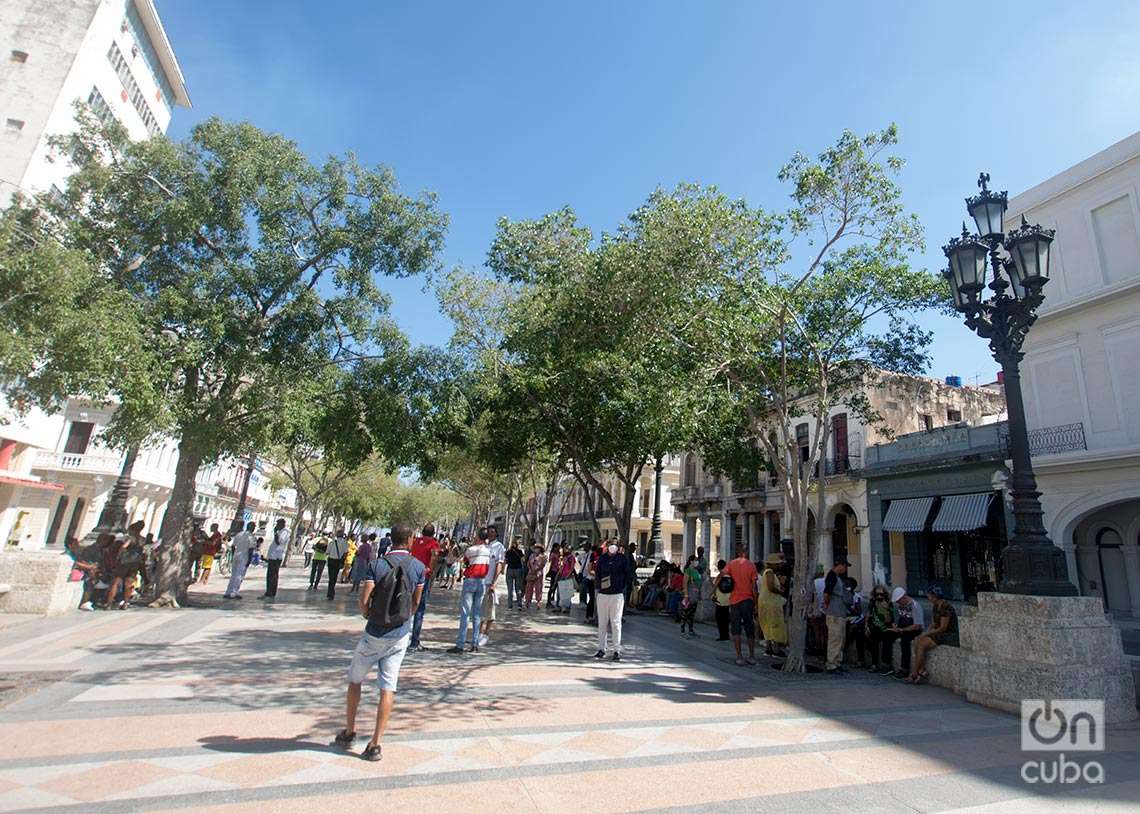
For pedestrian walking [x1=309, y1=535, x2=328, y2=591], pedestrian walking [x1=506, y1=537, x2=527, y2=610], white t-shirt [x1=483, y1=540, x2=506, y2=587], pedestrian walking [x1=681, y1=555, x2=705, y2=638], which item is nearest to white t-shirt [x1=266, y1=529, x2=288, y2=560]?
pedestrian walking [x1=309, y1=535, x2=328, y2=591]

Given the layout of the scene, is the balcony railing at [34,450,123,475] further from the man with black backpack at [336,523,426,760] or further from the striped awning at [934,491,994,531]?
the striped awning at [934,491,994,531]

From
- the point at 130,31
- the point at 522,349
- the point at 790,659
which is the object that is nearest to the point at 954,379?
the point at 522,349

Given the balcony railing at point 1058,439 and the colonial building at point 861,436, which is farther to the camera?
the colonial building at point 861,436

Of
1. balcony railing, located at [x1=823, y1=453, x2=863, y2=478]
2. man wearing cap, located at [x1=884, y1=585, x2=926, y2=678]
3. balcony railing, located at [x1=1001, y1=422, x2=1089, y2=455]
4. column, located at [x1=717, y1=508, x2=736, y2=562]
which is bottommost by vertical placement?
man wearing cap, located at [x1=884, y1=585, x2=926, y2=678]

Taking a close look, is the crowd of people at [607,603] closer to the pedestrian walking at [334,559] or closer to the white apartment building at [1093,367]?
the pedestrian walking at [334,559]

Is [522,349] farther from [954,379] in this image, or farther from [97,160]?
[954,379]

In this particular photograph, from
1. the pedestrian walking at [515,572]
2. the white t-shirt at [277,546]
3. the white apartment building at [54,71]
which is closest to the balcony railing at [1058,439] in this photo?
the pedestrian walking at [515,572]

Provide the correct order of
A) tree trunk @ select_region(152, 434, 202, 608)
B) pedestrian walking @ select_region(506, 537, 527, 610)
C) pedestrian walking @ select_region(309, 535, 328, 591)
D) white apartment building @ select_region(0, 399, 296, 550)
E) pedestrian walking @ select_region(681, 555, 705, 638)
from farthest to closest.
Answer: white apartment building @ select_region(0, 399, 296, 550) < pedestrian walking @ select_region(309, 535, 328, 591) < pedestrian walking @ select_region(506, 537, 527, 610) < pedestrian walking @ select_region(681, 555, 705, 638) < tree trunk @ select_region(152, 434, 202, 608)

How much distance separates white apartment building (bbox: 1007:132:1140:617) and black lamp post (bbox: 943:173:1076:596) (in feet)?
32.6

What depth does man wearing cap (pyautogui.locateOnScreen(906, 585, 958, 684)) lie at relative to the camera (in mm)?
7930

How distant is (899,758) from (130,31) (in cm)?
4038

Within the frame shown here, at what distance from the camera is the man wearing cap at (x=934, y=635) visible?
7.93 metres

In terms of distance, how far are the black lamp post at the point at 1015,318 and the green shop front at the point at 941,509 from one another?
13.3 metres

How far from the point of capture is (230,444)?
11359mm
